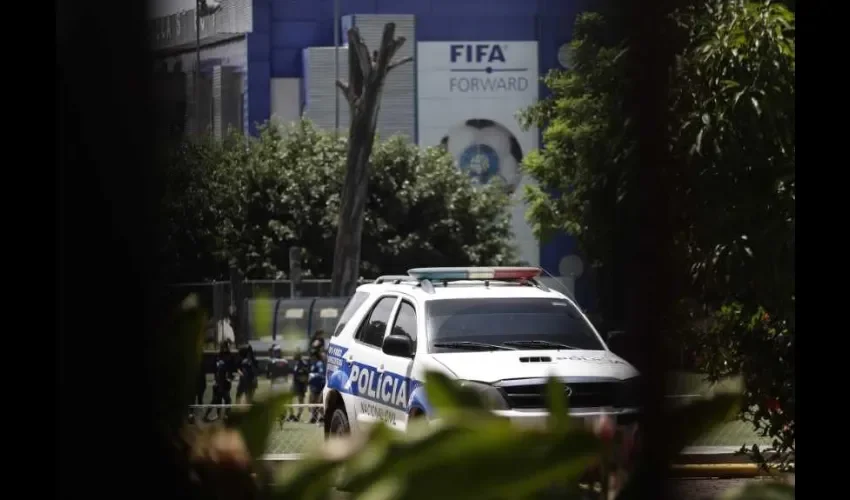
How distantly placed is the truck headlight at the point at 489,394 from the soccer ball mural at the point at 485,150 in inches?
627

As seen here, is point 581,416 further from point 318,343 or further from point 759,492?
point 318,343

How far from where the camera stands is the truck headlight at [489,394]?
45 centimetres

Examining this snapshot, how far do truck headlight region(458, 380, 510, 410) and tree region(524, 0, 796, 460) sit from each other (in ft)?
0.18

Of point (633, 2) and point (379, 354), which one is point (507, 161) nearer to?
point (379, 354)

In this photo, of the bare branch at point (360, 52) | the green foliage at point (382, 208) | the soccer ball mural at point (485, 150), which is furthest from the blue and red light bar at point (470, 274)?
the soccer ball mural at point (485, 150)

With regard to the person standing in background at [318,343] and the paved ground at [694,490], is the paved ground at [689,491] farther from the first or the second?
the person standing in background at [318,343]

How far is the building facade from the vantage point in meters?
0.54

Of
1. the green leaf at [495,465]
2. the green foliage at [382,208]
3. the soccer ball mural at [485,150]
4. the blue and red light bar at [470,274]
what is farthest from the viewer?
the soccer ball mural at [485,150]

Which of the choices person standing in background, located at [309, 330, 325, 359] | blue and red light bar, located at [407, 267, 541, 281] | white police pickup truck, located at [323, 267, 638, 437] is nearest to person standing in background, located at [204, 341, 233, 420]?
white police pickup truck, located at [323, 267, 638, 437]

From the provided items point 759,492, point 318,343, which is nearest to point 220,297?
point 759,492

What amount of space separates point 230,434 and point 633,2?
219 mm

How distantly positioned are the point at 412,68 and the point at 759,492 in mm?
17663

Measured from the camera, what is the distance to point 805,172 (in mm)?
608

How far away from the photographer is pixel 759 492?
0.47m
